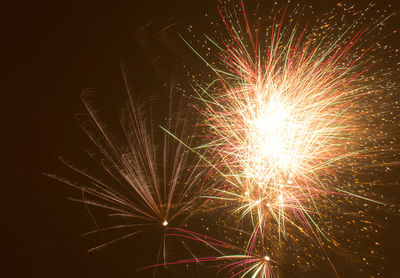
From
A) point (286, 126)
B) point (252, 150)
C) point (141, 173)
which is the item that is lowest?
point (141, 173)

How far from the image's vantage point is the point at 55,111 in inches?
36.7

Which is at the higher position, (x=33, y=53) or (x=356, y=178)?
(x=33, y=53)

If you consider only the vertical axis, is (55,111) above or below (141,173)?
above

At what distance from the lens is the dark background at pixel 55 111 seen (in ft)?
3.01

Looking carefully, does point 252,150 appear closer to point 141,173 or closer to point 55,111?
point 141,173

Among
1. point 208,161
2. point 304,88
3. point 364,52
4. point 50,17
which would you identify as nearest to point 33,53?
point 50,17

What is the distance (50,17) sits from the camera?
0.91m

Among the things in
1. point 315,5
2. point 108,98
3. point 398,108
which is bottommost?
point 108,98

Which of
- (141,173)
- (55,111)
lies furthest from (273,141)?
(55,111)

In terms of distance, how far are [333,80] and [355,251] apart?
761 millimetres

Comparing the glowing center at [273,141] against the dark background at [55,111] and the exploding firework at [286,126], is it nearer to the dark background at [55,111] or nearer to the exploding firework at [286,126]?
the exploding firework at [286,126]

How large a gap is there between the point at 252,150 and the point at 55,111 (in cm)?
92

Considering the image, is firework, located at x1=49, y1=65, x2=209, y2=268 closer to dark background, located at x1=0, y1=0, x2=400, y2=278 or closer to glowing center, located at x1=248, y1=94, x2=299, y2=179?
dark background, located at x1=0, y1=0, x2=400, y2=278

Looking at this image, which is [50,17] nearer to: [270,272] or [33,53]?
[33,53]
